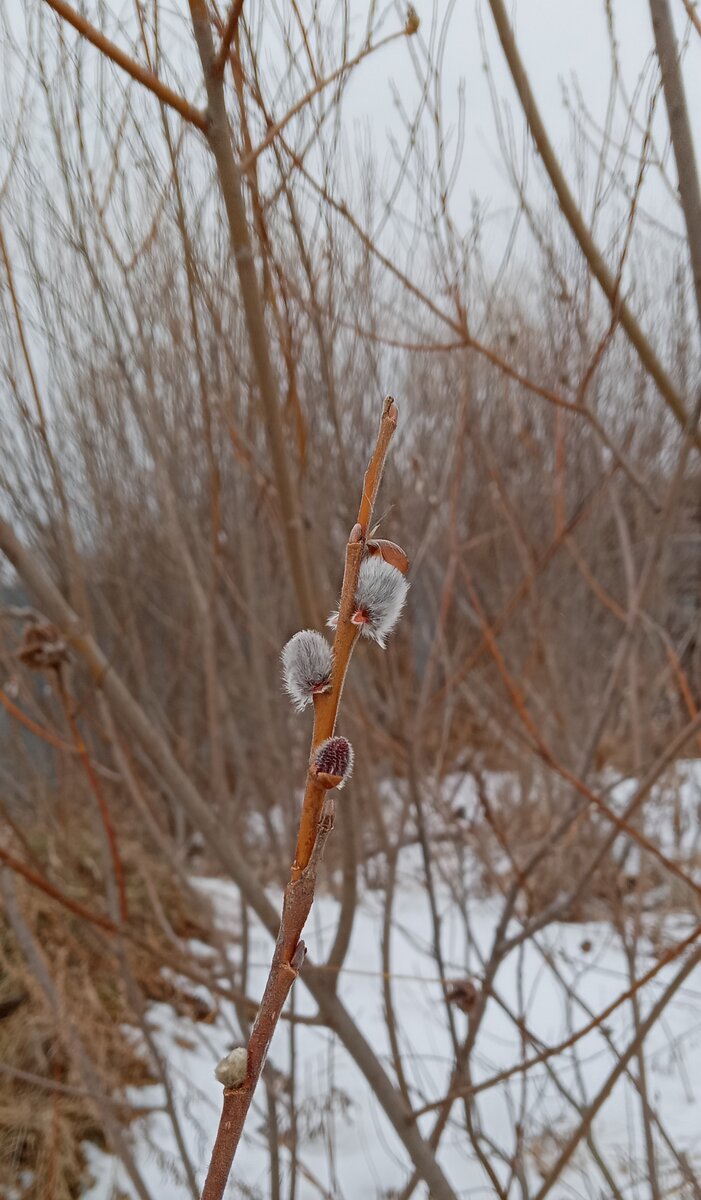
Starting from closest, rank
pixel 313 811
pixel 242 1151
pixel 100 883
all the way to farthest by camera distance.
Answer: pixel 313 811
pixel 242 1151
pixel 100 883

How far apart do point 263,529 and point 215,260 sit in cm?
145

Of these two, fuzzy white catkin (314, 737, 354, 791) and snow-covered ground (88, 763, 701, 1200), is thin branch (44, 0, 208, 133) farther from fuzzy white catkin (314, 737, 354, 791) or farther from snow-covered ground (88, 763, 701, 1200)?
snow-covered ground (88, 763, 701, 1200)

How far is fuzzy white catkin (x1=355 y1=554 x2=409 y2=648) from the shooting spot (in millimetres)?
333

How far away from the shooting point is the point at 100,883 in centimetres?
359

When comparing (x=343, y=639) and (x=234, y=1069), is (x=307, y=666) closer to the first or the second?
(x=343, y=639)

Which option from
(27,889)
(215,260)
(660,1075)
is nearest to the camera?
(215,260)

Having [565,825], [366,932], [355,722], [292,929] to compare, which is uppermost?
[366,932]

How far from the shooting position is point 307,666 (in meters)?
0.34

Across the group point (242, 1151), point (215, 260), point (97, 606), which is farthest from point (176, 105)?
point (97, 606)

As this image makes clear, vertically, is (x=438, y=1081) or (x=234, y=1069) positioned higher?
(x=438, y=1081)

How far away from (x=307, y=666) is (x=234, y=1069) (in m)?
0.16

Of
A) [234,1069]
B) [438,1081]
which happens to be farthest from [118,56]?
[438,1081]

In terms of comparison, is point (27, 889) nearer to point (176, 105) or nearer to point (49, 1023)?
point (49, 1023)

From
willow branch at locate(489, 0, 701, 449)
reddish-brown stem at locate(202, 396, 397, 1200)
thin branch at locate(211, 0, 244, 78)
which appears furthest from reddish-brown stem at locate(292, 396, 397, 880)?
willow branch at locate(489, 0, 701, 449)
